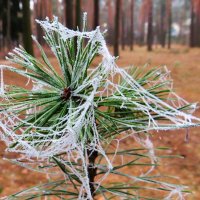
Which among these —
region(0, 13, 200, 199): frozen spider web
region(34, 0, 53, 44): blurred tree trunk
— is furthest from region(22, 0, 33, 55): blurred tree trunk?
region(34, 0, 53, 44): blurred tree trunk

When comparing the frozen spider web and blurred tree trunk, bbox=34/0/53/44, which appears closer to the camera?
the frozen spider web

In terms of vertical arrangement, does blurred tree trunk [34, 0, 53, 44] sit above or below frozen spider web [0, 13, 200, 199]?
above

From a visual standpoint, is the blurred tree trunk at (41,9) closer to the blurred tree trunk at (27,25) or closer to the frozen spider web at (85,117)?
the blurred tree trunk at (27,25)

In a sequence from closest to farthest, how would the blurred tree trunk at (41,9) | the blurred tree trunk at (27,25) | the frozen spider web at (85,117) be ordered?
the frozen spider web at (85,117) → the blurred tree trunk at (27,25) → the blurred tree trunk at (41,9)

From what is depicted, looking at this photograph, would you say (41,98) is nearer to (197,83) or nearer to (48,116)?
(48,116)

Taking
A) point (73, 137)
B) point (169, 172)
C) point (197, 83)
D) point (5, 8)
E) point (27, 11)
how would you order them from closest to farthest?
point (73, 137), point (169, 172), point (27, 11), point (197, 83), point (5, 8)

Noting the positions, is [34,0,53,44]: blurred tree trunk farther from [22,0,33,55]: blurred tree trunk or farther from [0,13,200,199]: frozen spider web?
[0,13,200,199]: frozen spider web

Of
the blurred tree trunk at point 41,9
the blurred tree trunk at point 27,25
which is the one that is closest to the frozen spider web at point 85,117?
the blurred tree trunk at point 27,25

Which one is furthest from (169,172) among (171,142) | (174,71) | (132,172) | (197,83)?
(174,71)

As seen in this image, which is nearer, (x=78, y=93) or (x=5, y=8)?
(x=78, y=93)

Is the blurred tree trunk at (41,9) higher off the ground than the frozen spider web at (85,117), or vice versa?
Result: the blurred tree trunk at (41,9)

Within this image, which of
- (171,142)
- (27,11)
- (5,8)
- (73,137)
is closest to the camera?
(73,137)
